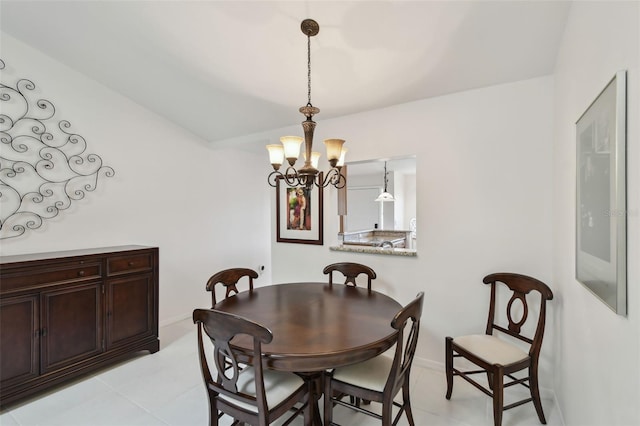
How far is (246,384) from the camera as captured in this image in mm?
1598

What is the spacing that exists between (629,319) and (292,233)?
2936 millimetres

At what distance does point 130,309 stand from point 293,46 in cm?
283

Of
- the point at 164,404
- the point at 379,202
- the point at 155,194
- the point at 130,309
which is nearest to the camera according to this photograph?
the point at 164,404

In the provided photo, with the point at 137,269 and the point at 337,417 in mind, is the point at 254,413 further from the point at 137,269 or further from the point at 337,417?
the point at 137,269

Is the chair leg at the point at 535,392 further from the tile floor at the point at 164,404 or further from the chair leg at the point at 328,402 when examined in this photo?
the chair leg at the point at 328,402

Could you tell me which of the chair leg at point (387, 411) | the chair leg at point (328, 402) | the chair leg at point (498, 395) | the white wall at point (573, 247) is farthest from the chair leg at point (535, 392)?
the chair leg at point (328, 402)

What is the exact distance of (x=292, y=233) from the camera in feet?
11.6

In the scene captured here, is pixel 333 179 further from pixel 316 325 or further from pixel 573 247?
pixel 573 247

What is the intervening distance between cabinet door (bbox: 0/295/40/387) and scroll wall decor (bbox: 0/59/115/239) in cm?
79

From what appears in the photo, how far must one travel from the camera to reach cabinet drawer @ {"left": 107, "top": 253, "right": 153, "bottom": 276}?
105 inches

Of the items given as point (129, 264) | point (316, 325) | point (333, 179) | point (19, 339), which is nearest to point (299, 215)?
point (333, 179)

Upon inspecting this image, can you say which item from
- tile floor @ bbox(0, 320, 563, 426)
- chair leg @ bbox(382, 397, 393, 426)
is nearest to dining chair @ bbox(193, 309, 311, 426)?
chair leg @ bbox(382, 397, 393, 426)

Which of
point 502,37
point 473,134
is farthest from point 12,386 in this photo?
point 502,37

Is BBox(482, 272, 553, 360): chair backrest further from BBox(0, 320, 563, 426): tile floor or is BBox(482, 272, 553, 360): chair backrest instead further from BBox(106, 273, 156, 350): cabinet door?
BBox(106, 273, 156, 350): cabinet door
